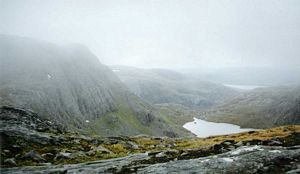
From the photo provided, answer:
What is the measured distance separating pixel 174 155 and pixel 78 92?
5441 inches

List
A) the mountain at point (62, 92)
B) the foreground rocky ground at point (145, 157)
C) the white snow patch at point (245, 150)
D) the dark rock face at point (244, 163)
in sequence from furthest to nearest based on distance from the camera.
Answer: the mountain at point (62, 92), the white snow patch at point (245, 150), the foreground rocky ground at point (145, 157), the dark rock face at point (244, 163)

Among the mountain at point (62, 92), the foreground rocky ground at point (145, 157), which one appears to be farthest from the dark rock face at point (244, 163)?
the mountain at point (62, 92)

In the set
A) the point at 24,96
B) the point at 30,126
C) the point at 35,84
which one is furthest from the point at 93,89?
the point at 30,126

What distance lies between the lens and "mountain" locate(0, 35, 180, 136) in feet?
398

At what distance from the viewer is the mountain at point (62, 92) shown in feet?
398

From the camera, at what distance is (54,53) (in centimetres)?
18625

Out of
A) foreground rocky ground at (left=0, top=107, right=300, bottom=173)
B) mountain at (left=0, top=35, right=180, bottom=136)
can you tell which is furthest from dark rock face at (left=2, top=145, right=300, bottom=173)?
mountain at (left=0, top=35, right=180, bottom=136)

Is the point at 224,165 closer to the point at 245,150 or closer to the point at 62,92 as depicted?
the point at 245,150

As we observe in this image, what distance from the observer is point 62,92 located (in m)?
145

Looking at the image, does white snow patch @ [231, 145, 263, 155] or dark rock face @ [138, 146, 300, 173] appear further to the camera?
white snow patch @ [231, 145, 263, 155]

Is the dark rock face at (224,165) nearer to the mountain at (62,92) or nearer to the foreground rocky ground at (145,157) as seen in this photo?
the foreground rocky ground at (145,157)

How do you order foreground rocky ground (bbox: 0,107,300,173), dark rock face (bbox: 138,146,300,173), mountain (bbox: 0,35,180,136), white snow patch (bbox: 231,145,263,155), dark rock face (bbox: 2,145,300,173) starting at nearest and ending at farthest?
dark rock face (bbox: 138,146,300,173) < dark rock face (bbox: 2,145,300,173) < foreground rocky ground (bbox: 0,107,300,173) < white snow patch (bbox: 231,145,263,155) < mountain (bbox: 0,35,180,136)

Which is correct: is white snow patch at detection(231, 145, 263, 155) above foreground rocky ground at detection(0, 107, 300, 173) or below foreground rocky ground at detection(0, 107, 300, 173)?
above

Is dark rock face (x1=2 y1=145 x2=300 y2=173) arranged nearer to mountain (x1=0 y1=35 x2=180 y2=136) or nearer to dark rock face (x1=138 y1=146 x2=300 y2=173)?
dark rock face (x1=138 y1=146 x2=300 y2=173)
